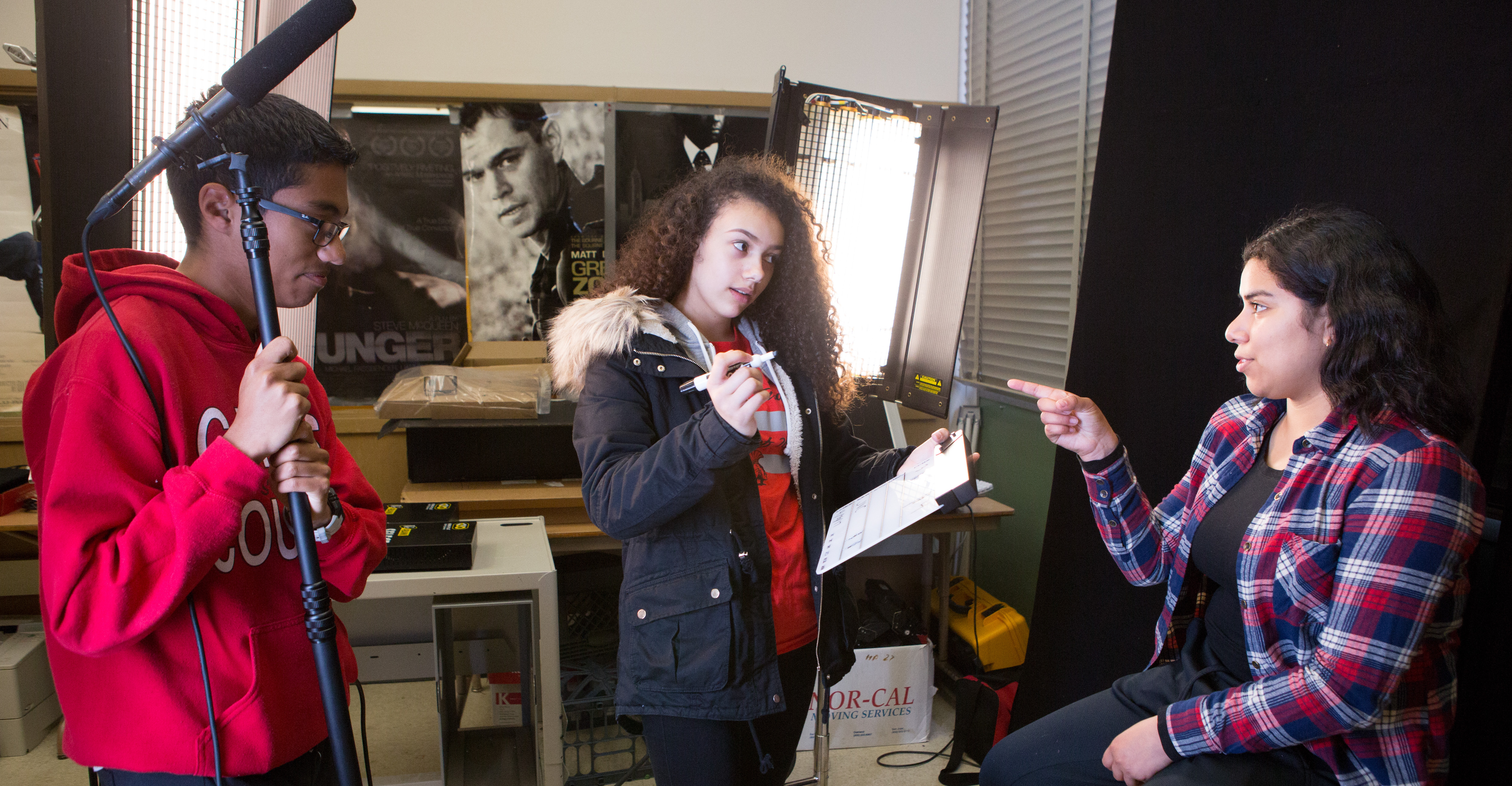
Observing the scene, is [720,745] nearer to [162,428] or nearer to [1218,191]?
[162,428]

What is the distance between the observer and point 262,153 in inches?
34.3

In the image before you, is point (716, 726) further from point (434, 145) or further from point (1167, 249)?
point (434, 145)

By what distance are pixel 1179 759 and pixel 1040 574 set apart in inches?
46.5

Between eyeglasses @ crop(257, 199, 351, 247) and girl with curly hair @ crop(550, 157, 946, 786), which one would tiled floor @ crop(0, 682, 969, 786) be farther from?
eyeglasses @ crop(257, 199, 351, 247)

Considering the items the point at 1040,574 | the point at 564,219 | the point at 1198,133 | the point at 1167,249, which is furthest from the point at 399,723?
the point at 1198,133

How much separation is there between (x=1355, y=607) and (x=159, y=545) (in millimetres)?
1357

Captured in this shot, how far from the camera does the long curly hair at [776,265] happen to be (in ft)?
4.63

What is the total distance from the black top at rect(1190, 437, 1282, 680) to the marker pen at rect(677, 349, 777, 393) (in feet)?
2.50

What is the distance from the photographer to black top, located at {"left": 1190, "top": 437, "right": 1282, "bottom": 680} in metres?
1.28

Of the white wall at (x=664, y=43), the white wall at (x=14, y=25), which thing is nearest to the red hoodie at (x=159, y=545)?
the white wall at (x=664, y=43)

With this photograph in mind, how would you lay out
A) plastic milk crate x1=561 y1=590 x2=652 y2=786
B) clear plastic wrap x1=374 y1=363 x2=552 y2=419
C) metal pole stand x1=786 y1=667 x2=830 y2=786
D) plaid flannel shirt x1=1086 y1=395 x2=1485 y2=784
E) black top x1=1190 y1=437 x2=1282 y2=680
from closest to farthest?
plaid flannel shirt x1=1086 y1=395 x2=1485 y2=784, black top x1=1190 y1=437 x2=1282 y2=680, metal pole stand x1=786 y1=667 x2=830 y2=786, plastic milk crate x1=561 y1=590 x2=652 y2=786, clear plastic wrap x1=374 y1=363 x2=552 y2=419

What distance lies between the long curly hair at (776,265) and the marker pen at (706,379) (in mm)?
262

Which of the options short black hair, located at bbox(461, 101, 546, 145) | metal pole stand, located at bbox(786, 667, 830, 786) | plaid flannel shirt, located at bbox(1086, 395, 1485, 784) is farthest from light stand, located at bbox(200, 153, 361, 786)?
short black hair, located at bbox(461, 101, 546, 145)

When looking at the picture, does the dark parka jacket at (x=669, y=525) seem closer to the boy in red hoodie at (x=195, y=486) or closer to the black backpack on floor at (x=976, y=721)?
the boy in red hoodie at (x=195, y=486)
